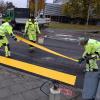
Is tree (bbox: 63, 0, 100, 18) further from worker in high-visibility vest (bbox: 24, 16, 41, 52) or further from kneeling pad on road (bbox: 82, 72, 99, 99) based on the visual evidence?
kneeling pad on road (bbox: 82, 72, 99, 99)

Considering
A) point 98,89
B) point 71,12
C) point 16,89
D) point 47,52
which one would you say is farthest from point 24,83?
point 71,12

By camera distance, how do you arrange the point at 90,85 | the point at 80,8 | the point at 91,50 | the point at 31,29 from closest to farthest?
the point at 90,85 → the point at 91,50 → the point at 31,29 → the point at 80,8

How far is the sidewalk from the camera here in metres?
8.69

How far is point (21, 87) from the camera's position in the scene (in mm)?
9516

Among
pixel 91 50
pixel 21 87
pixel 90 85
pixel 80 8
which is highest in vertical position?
pixel 90 85

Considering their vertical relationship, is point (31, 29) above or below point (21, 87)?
above

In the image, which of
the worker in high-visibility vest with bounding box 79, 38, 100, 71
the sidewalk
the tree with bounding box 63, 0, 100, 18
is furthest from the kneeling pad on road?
the tree with bounding box 63, 0, 100, 18

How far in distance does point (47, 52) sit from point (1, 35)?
4.13 metres

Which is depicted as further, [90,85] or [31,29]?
[31,29]

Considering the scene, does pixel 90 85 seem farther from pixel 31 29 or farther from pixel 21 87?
pixel 31 29

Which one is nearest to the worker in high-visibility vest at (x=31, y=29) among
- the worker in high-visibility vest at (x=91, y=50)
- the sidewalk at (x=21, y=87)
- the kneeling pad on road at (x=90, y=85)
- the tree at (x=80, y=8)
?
the sidewalk at (x=21, y=87)

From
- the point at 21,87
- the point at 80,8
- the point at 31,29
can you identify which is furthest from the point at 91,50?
the point at 80,8

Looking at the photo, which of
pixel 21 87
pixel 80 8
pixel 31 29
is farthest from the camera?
pixel 80 8

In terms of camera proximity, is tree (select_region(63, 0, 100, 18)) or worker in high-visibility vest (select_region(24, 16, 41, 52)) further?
tree (select_region(63, 0, 100, 18))
